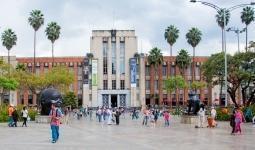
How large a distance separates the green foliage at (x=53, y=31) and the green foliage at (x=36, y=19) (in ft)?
7.11

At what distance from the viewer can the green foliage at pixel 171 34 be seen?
105 meters

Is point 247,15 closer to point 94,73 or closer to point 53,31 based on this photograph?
point 94,73

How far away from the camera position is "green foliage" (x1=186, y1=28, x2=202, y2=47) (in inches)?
4000

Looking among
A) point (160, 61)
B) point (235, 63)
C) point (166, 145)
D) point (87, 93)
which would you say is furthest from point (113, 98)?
point (166, 145)

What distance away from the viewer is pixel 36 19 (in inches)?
3728

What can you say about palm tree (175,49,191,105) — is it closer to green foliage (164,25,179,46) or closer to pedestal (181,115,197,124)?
green foliage (164,25,179,46)

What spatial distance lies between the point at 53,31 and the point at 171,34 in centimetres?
2368

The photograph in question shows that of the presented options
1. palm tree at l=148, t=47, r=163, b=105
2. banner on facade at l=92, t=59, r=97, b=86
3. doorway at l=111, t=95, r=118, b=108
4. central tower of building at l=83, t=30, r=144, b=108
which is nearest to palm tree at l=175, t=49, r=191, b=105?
palm tree at l=148, t=47, r=163, b=105

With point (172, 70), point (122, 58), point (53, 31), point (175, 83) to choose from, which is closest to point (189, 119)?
point (175, 83)

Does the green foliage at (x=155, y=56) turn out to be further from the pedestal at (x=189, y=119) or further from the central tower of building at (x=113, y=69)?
the pedestal at (x=189, y=119)

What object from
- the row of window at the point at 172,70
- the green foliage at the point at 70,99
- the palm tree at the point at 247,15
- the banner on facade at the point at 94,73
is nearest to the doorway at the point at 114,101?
the banner on facade at the point at 94,73

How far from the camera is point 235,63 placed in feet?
220

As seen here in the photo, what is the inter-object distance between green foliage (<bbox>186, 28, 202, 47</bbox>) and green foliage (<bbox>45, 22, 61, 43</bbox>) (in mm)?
24967

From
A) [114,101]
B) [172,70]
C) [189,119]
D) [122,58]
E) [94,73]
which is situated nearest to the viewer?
[189,119]
